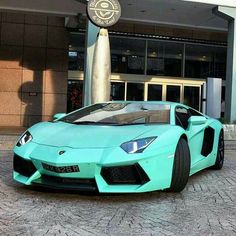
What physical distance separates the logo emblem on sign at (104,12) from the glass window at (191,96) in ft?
33.8

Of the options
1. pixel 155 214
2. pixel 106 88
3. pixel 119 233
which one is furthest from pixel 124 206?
pixel 106 88

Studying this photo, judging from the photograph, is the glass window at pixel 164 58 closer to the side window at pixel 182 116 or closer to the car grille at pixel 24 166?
the side window at pixel 182 116

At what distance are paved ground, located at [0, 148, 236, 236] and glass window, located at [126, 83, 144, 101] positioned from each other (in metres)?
14.8

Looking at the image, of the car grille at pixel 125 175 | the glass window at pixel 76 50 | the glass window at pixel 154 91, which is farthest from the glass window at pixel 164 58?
the car grille at pixel 125 175

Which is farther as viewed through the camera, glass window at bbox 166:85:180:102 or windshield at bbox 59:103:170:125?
glass window at bbox 166:85:180:102

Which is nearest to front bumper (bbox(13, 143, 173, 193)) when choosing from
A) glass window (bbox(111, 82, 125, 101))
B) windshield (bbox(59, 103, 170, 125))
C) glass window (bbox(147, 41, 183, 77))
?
windshield (bbox(59, 103, 170, 125))

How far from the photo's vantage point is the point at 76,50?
65.5 ft

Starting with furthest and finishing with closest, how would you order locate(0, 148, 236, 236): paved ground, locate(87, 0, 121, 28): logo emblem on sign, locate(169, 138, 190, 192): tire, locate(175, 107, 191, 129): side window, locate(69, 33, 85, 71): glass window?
locate(69, 33, 85, 71): glass window, locate(87, 0, 121, 28): logo emblem on sign, locate(175, 107, 191, 129): side window, locate(169, 138, 190, 192): tire, locate(0, 148, 236, 236): paved ground

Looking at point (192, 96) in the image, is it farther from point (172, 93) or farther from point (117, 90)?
point (117, 90)

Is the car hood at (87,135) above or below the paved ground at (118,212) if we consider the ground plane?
above

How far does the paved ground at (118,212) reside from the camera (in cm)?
425

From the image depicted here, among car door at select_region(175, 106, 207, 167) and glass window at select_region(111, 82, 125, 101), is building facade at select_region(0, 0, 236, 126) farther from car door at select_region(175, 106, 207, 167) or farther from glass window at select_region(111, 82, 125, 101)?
car door at select_region(175, 106, 207, 167)

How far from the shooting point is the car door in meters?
6.35

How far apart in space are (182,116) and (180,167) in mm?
1373
